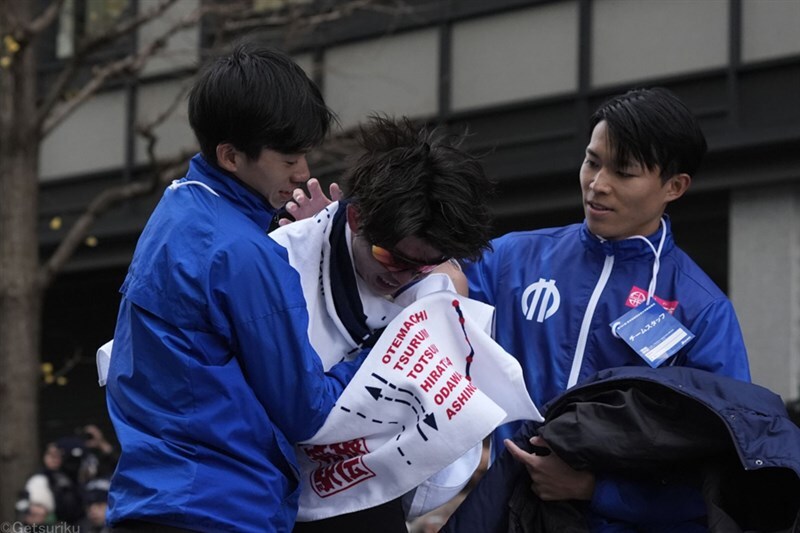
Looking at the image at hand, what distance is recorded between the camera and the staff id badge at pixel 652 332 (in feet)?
12.2

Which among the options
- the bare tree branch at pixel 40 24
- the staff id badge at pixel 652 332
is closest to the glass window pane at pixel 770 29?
the bare tree branch at pixel 40 24

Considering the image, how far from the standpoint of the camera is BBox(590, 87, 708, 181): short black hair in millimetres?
3926

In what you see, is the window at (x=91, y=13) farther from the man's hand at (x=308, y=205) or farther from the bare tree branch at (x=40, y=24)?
the man's hand at (x=308, y=205)

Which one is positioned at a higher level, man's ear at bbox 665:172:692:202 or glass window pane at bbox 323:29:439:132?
glass window pane at bbox 323:29:439:132

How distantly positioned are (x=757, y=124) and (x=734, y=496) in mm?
8210

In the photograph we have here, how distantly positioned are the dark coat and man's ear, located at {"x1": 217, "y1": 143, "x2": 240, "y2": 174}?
105 centimetres

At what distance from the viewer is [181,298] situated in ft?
10.6

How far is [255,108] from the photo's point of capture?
11.0ft

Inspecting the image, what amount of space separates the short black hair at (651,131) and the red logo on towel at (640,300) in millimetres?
335

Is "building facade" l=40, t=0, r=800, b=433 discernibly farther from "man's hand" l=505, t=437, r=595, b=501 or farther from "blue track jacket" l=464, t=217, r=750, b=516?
"man's hand" l=505, t=437, r=595, b=501

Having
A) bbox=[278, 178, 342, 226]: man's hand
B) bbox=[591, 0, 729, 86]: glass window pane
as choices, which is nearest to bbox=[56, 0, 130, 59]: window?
bbox=[591, 0, 729, 86]: glass window pane

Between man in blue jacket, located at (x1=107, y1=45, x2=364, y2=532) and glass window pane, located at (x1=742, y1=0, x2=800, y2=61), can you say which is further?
glass window pane, located at (x1=742, y1=0, x2=800, y2=61)

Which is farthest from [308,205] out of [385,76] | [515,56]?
[385,76]

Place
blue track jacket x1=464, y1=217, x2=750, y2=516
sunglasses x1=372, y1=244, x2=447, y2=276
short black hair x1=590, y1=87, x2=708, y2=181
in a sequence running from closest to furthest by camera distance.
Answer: sunglasses x1=372, y1=244, x2=447, y2=276, blue track jacket x1=464, y1=217, x2=750, y2=516, short black hair x1=590, y1=87, x2=708, y2=181
